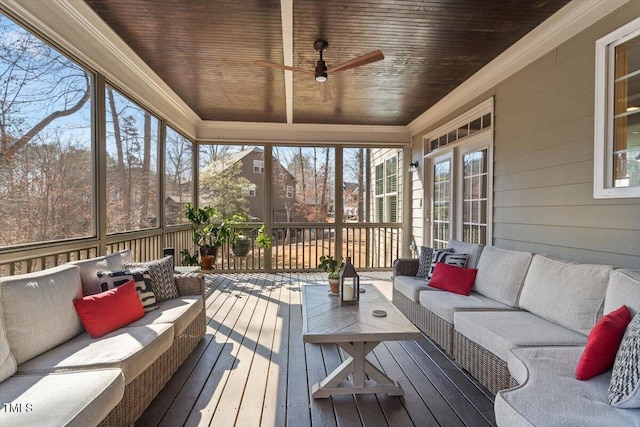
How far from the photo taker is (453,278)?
3059 millimetres

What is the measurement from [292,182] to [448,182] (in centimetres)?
276

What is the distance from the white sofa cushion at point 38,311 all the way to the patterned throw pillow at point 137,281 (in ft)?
0.67

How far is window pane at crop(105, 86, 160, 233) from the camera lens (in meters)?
3.23

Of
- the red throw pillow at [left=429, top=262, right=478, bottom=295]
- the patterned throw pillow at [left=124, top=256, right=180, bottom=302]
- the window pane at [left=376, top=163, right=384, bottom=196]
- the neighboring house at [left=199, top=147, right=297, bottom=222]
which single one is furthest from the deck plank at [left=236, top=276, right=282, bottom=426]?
the window pane at [left=376, top=163, right=384, bottom=196]

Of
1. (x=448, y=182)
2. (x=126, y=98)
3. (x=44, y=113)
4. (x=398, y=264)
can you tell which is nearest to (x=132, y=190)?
(x=126, y=98)

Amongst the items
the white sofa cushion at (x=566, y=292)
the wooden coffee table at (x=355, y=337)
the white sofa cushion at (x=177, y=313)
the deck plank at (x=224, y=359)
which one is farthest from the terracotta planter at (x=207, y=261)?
the white sofa cushion at (x=566, y=292)

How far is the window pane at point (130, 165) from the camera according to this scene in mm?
3229

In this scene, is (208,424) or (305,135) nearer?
(208,424)

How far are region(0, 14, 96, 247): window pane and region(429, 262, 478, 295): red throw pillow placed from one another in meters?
3.30

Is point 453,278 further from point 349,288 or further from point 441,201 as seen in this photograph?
point 441,201

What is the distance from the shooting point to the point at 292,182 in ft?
19.9

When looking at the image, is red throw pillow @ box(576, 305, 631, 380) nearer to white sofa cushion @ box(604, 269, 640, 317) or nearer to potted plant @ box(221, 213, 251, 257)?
white sofa cushion @ box(604, 269, 640, 317)

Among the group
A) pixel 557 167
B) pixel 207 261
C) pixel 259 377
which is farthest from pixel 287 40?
pixel 207 261

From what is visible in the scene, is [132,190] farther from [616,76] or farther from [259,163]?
[616,76]
